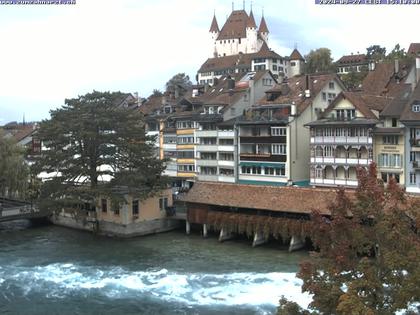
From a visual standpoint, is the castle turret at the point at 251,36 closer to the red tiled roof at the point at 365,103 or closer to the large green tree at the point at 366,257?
the red tiled roof at the point at 365,103

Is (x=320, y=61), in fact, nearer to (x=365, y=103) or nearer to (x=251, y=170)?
(x=251, y=170)

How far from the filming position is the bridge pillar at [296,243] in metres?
42.6

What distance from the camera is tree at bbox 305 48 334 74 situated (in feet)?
370

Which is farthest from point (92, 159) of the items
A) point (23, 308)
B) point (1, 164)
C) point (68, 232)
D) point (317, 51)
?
point (317, 51)

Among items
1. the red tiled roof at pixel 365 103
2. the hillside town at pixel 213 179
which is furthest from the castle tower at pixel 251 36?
the red tiled roof at pixel 365 103

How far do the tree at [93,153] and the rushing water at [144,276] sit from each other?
4.52 metres

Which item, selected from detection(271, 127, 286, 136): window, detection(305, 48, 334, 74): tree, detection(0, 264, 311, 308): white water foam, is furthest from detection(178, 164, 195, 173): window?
detection(305, 48, 334, 74): tree

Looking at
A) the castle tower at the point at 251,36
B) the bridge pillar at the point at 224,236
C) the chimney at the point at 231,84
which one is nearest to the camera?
the bridge pillar at the point at 224,236

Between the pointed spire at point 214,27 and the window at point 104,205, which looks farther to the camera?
the pointed spire at point 214,27

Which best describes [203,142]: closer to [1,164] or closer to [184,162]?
[184,162]

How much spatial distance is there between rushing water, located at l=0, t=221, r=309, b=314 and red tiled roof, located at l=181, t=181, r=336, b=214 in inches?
123

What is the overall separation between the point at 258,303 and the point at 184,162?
143 feet

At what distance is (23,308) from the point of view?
31.3m

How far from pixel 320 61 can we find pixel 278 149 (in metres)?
56.8
